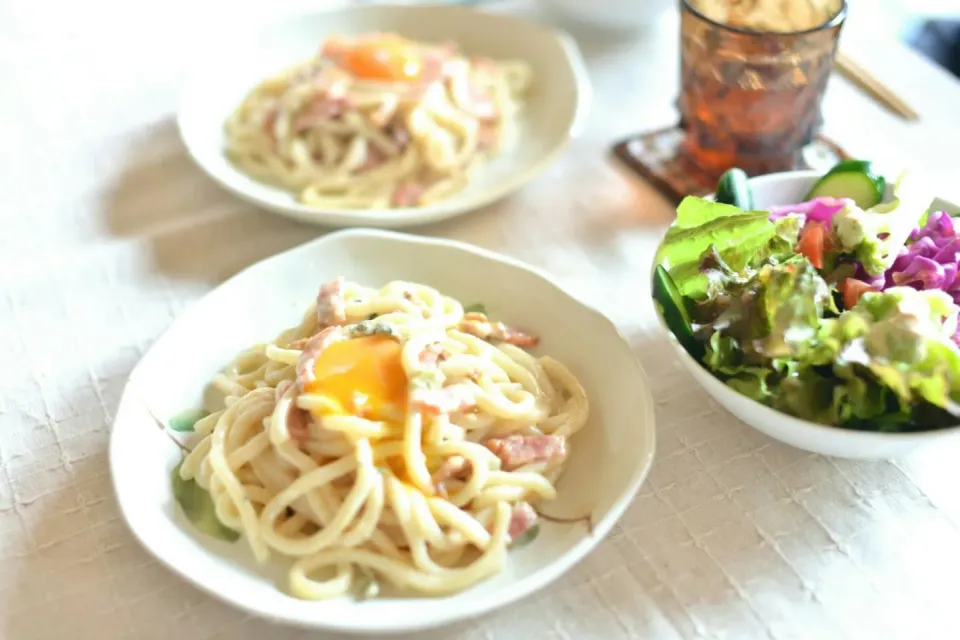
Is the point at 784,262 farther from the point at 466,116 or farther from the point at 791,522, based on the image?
the point at 466,116

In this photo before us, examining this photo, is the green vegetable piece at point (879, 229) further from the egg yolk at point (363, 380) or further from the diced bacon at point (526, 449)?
the egg yolk at point (363, 380)

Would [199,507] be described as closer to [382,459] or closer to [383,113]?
[382,459]

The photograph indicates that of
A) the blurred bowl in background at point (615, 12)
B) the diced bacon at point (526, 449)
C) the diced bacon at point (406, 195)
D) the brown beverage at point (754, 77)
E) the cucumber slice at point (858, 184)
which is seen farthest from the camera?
the blurred bowl in background at point (615, 12)

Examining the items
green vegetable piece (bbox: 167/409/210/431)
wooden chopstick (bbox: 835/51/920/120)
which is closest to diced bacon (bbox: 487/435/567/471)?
green vegetable piece (bbox: 167/409/210/431)

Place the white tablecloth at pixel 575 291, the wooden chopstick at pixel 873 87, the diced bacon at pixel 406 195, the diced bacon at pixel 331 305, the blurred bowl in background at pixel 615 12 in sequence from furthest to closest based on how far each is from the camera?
the blurred bowl in background at pixel 615 12 < the wooden chopstick at pixel 873 87 < the diced bacon at pixel 406 195 < the diced bacon at pixel 331 305 < the white tablecloth at pixel 575 291

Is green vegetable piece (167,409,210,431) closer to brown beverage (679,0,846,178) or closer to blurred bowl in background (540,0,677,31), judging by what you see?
brown beverage (679,0,846,178)

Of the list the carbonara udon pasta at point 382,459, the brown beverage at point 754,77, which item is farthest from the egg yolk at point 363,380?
the brown beverage at point 754,77

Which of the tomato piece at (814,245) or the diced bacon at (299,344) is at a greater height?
the tomato piece at (814,245)
